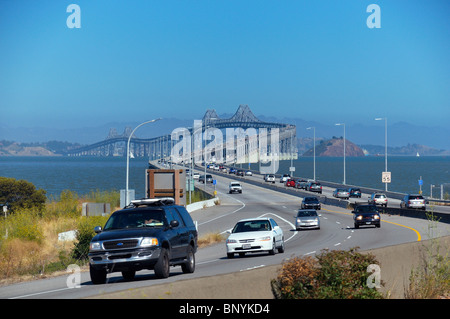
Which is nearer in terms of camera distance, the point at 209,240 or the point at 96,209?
the point at 209,240

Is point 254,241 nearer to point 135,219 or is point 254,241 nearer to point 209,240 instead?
point 135,219

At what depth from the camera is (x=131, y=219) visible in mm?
17438

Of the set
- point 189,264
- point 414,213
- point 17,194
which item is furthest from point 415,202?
point 189,264

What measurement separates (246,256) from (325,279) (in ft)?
51.5

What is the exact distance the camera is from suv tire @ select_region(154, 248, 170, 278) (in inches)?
645

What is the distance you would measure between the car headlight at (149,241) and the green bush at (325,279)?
526 centimetres

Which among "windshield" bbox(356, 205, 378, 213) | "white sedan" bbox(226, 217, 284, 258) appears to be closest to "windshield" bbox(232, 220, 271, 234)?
"white sedan" bbox(226, 217, 284, 258)

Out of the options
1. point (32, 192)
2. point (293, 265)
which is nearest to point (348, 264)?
point (293, 265)

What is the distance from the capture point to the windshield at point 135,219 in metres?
17.3

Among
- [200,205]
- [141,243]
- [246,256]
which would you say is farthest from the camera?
[200,205]

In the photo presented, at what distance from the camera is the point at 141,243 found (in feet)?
53.3

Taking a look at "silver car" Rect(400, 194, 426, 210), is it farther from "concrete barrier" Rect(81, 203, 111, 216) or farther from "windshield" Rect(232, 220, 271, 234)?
"windshield" Rect(232, 220, 271, 234)
